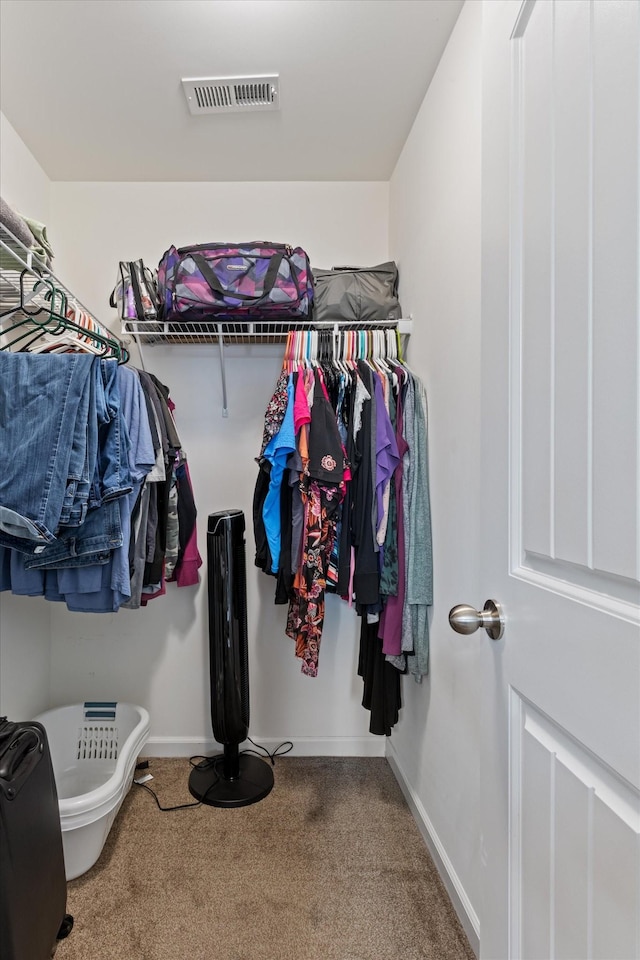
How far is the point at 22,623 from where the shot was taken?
1.95 meters

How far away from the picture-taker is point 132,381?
152 cm

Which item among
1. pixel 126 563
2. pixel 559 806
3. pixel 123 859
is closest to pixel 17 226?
pixel 126 563

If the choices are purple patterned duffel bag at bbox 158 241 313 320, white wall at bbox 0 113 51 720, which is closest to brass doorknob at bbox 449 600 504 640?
purple patterned duffel bag at bbox 158 241 313 320

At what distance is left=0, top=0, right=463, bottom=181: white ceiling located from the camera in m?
1.40

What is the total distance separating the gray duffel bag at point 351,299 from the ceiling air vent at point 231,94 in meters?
0.60

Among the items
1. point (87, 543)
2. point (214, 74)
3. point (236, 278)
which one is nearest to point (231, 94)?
point (214, 74)

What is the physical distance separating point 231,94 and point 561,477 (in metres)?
1.84

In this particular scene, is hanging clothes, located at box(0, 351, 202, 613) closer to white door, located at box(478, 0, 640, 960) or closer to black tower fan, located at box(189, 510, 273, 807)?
black tower fan, located at box(189, 510, 273, 807)

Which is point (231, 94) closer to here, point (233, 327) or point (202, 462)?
point (233, 327)

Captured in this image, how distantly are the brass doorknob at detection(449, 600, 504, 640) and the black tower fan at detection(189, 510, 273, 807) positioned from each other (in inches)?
50.1

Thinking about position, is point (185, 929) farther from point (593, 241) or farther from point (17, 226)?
point (17, 226)

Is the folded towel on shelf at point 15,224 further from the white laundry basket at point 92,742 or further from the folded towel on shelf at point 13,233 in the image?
the white laundry basket at point 92,742

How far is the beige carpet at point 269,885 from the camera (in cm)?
127

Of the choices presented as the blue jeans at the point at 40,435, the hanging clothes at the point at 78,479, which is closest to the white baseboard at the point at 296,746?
the hanging clothes at the point at 78,479
